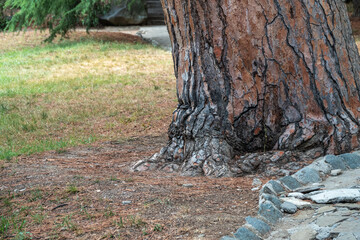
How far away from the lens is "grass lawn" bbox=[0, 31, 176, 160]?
22.0 ft

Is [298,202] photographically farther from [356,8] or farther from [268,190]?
[356,8]

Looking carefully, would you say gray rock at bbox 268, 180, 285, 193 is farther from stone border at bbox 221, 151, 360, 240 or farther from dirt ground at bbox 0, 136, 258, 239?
dirt ground at bbox 0, 136, 258, 239

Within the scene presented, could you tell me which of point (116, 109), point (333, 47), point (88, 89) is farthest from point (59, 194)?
point (88, 89)

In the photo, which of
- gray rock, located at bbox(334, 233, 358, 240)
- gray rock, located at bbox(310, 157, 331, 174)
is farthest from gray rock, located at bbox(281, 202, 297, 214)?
gray rock, located at bbox(310, 157, 331, 174)

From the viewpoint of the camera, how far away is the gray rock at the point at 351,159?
399 centimetres

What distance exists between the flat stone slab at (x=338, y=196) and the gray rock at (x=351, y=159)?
685 mm

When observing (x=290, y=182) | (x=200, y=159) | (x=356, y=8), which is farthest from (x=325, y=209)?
(x=356, y=8)

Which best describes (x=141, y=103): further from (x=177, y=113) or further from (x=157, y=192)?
(x=157, y=192)

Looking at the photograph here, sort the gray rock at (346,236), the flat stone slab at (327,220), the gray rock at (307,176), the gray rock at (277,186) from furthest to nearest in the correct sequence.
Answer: the gray rock at (307,176), the gray rock at (277,186), the flat stone slab at (327,220), the gray rock at (346,236)

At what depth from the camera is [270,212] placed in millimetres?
3164

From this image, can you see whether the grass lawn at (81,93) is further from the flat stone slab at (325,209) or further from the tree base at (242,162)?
the flat stone slab at (325,209)

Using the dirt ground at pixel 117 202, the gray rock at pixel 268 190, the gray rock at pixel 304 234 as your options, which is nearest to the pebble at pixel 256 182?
the dirt ground at pixel 117 202

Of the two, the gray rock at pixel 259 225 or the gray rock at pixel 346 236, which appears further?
the gray rock at pixel 259 225

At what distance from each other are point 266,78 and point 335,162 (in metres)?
0.90
